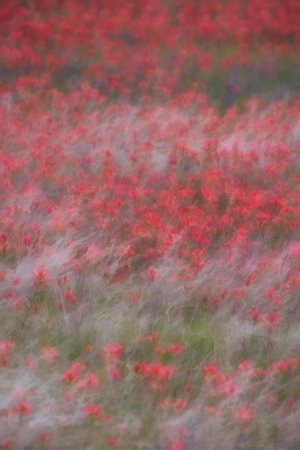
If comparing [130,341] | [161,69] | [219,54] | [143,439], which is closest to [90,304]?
[130,341]

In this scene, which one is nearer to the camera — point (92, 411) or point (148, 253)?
point (92, 411)

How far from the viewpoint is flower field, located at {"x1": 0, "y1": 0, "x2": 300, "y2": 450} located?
3635 mm

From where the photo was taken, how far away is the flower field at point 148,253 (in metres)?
3.63

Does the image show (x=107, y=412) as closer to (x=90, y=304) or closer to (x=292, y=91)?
(x=90, y=304)

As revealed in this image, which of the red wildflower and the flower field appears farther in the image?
the flower field

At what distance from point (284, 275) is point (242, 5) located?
8.60m

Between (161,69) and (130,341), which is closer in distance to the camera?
(130,341)

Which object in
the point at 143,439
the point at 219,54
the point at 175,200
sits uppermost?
the point at 219,54

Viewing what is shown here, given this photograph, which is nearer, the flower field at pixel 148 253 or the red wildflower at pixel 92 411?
the red wildflower at pixel 92 411

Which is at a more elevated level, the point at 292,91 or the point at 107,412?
the point at 292,91

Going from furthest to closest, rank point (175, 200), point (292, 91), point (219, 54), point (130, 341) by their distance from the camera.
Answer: point (219, 54)
point (292, 91)
point (175, 200)
point (130, 341)

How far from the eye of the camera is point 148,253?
509 cm

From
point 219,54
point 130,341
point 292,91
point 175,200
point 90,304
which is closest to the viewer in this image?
point 130,341

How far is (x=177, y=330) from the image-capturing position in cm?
449
